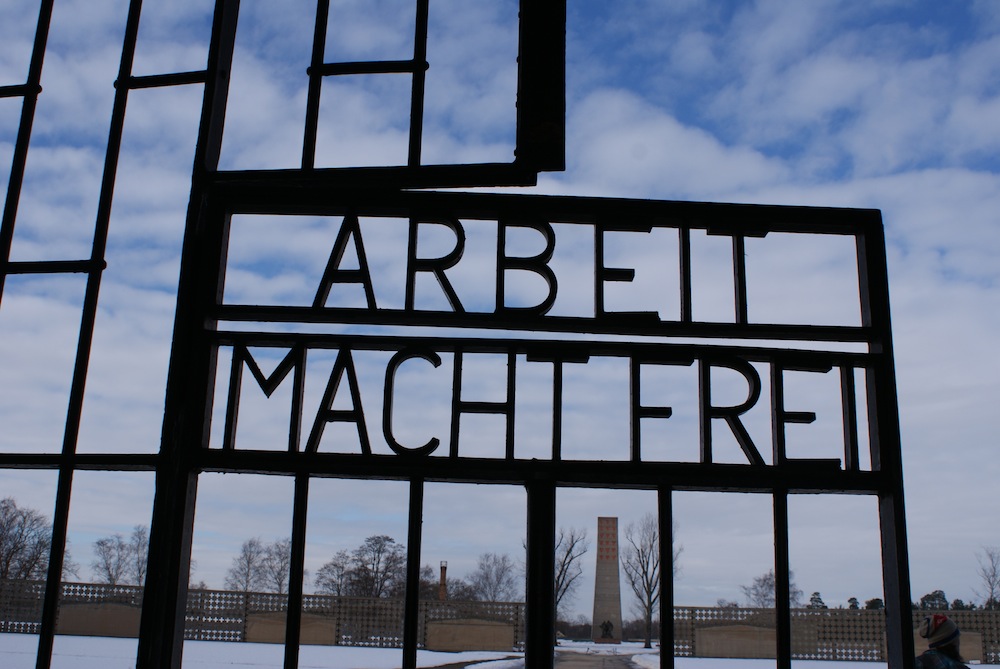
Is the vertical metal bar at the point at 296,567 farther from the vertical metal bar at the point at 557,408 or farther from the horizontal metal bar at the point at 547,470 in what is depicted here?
the vertical metal bar at the point at 557,408

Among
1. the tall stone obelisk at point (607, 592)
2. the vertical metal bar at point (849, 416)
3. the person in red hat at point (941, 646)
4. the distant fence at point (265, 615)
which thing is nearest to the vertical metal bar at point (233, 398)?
the vertical metal bar at point (849, 416)

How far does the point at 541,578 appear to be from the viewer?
3.75 meters

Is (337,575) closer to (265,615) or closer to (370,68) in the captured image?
(265,615)

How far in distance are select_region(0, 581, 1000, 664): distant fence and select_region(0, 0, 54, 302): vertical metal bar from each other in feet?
63.7

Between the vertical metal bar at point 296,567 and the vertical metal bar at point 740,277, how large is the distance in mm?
2200

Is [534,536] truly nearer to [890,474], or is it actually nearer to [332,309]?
[332,309]

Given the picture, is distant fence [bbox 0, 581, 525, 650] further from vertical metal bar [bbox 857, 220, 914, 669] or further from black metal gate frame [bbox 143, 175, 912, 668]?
vertical metal bar [bbox 857, 220, 914, 669]

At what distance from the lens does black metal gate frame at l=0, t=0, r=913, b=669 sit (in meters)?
3.79

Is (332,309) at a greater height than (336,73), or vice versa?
(336,73)

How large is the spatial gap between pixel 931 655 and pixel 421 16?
445cm

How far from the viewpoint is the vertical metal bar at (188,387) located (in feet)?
12.3

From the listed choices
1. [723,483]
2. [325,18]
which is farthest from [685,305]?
[325,18]

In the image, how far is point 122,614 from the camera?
2438cm

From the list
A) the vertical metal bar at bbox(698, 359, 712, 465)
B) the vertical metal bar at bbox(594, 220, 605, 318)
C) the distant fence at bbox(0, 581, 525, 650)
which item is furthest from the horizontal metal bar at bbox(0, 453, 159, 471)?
the distant fence at bbox(0, 581, 525, 650)
